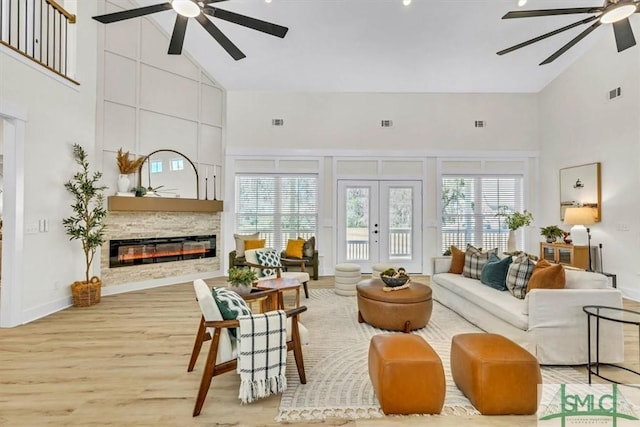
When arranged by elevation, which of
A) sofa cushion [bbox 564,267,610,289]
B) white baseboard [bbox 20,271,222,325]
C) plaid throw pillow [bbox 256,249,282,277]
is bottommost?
white baseboard [bbox 20,271,222,325]

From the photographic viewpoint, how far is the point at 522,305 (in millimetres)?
3135

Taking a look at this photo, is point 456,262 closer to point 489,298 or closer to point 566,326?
point 489,298

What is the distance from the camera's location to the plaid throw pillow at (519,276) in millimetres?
3350

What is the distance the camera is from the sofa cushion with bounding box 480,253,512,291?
148 inches

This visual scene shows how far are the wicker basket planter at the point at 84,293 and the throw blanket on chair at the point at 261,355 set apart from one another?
11.7 feet

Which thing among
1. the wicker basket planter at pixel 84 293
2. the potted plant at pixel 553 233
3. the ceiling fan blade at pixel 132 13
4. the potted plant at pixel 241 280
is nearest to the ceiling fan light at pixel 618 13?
the potted plant at pixel 553 233

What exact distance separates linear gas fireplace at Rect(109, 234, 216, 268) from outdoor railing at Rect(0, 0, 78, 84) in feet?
8.61

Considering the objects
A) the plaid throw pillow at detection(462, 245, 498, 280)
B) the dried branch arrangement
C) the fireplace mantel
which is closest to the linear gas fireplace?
the fireplace mantel

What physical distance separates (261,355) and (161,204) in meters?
4.43

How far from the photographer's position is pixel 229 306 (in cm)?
231

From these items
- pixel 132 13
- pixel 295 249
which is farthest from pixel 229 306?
pixel 295 249

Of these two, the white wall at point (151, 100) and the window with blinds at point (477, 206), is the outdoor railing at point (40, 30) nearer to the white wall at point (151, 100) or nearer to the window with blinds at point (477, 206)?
the white wall at point (151, 100)

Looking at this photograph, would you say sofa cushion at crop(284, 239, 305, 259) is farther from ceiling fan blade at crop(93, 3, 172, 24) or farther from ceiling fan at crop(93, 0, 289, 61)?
ceiling fan blade at crop(93, 3, 172, 24)

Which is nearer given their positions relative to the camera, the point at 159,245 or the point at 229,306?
the point at 229,306
